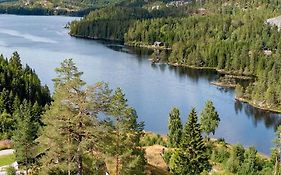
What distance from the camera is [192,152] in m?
48.9

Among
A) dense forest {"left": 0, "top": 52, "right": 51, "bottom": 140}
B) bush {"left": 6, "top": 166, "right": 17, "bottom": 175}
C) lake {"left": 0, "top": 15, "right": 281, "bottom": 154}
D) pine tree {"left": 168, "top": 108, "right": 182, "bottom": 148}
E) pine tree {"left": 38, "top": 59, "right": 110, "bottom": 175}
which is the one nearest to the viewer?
pine tree {"left": 38, "top": 59, "right": 110, "bottom": 175}

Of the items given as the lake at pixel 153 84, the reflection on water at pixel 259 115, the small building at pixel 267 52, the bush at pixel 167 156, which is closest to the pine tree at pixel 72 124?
the bush at pixel 167 156

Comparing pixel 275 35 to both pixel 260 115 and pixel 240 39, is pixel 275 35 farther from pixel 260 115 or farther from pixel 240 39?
pixel 260 115

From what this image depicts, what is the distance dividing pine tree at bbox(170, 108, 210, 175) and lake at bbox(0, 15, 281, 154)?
3240 cm

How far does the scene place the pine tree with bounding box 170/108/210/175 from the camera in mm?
48531

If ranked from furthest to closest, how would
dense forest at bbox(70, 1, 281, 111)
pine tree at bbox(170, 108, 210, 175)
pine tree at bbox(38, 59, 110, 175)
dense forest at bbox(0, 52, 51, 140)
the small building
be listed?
the small building < dense forest at bbox(70, 1, 281, 111) < dense forest at bbox(0, 52, 51, 140) < pine tree at bbox(170, 108, 210, 175) < pine tree at bbox(38, 59, 110, 175)

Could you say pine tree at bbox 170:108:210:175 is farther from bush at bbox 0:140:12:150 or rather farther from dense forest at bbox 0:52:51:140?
dense forest at bbox 0:52:51:140

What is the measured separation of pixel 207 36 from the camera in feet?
614

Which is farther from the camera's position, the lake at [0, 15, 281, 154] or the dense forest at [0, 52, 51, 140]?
the lake at [0, 15, 281, 154]

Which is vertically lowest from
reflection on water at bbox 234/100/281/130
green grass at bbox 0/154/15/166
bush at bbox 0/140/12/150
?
reflection on water at bbox 234/100/281/130

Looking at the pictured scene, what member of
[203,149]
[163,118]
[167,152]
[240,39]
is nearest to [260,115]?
[163,118]

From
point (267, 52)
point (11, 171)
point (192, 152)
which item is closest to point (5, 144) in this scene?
point (11, 171)

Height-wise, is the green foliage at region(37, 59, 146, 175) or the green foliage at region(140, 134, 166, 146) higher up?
the green foliage at region(37, 59, 146, 175)

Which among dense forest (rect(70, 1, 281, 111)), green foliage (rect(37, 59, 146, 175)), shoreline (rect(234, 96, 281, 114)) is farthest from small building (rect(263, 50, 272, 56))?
green foliage (rect(37, 59, 146, 175))
